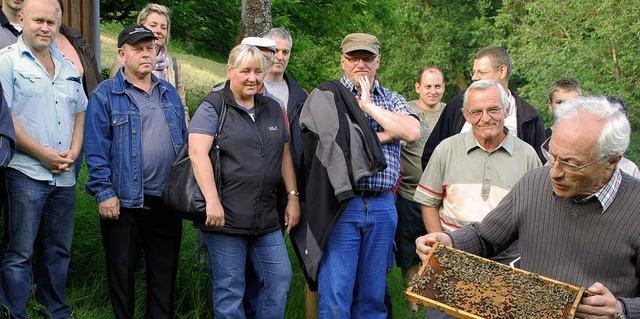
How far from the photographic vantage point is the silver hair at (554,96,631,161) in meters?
3.34

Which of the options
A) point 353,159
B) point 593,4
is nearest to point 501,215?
point 353,159

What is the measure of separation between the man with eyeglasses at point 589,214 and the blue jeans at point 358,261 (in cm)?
183

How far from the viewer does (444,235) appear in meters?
3.97

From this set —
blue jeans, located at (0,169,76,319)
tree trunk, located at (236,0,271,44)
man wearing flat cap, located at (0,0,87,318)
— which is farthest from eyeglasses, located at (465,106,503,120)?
tree trunk, located at (236,0,271,44)

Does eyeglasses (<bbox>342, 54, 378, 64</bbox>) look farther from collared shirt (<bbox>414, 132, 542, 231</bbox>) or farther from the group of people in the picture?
collared shirt (<bbox>414, 132, 542, 231</bbox>)

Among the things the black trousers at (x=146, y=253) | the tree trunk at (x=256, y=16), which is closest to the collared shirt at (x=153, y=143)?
the black trousers at (x=146, y=253)

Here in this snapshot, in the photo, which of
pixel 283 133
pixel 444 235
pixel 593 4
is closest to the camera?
pixel 444 235

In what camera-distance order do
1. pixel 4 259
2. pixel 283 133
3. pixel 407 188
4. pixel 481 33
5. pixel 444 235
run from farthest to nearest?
1. pixel 481 33
2. pixel 407 188
3. pixel 283 133
4. pixel 4 259
5. pixel 444 235

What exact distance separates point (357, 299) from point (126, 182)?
2.04 metres

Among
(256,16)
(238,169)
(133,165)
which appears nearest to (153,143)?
(133,165)

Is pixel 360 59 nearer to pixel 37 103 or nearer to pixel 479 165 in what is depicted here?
pixel 479 165

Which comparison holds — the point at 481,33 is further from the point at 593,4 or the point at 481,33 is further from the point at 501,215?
the point at 501,215

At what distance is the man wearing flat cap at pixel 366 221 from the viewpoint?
5453mm

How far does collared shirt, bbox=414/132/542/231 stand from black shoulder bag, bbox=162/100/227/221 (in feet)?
5.15
